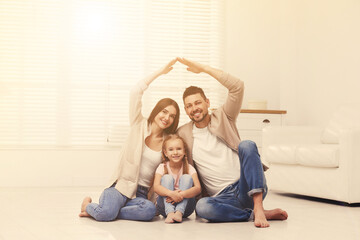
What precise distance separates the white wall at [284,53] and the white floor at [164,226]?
2.05 m

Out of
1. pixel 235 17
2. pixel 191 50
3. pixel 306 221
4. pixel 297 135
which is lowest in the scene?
pixel 306 221

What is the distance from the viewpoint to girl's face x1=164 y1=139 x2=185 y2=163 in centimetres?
278

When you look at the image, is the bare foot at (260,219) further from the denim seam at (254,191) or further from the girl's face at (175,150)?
the girl's face at (175,150)

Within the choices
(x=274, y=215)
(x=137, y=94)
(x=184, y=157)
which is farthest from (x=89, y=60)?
(x=274, y=215)

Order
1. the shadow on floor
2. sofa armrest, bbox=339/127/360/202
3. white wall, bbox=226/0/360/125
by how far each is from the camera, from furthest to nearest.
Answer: white wall, bbox=226/0/360/125 → the shadow on floor → sofa armrest, bbox=339/127/360/202

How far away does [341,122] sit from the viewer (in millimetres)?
4328

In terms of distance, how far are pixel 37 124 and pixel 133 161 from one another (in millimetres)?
2730

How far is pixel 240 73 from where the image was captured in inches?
228

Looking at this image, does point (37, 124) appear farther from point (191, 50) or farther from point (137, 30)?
point (191, 50)

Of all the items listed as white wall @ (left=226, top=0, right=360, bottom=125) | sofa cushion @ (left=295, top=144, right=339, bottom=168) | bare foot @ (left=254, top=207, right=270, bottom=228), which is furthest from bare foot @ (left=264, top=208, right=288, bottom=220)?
white wall @ (left=226, top=0, right=360, bottom=125)

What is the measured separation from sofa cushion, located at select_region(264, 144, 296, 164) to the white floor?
53 cm

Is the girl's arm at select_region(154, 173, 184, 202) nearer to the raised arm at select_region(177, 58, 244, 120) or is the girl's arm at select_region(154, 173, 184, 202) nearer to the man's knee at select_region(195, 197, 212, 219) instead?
the man's knee at select_region(195, 197, 212, 219)

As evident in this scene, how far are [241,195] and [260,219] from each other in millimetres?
189

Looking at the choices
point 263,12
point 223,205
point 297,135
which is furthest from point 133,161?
point 263,12
